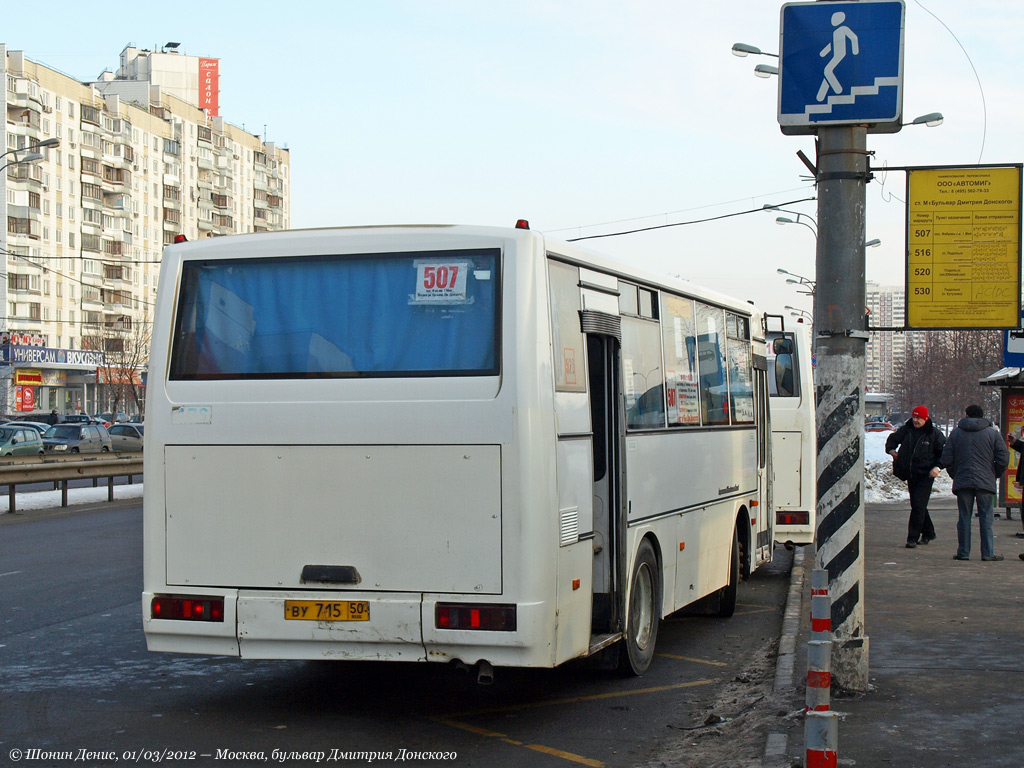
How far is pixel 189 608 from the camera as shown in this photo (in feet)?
24.0

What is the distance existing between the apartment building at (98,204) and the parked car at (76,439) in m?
28.0

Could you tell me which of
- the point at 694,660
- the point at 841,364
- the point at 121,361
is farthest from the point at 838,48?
the point at 121,361

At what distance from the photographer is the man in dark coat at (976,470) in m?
15.8

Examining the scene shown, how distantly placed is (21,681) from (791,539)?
32.4ft

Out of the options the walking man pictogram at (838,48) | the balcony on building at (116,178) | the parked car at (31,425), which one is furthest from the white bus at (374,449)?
the balcony on building at (116,178)

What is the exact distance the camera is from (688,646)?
1035cm

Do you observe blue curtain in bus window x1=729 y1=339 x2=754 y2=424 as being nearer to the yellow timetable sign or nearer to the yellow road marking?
the yellow road marking

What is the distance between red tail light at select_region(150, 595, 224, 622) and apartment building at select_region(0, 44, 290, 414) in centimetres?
6535

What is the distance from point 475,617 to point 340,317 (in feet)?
6.30

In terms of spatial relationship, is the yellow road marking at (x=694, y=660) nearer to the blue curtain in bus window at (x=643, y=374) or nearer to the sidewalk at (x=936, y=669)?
the sidewalk at (x=936, y=669)

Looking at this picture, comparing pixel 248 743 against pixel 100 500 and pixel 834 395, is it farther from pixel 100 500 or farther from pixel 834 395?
pixel 100 500

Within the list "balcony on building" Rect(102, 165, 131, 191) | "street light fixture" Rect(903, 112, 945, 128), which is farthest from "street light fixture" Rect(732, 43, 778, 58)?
"balcony on building" Rect(102, 165, 131, 191)

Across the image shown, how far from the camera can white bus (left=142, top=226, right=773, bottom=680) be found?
693 centimetres

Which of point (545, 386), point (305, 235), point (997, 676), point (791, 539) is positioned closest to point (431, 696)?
point (545, 386)
